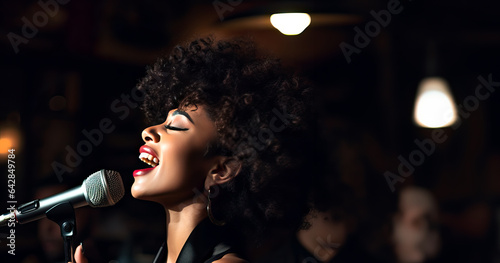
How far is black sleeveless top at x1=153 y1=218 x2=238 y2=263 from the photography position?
5.56 feet

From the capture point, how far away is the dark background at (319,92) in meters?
3.67

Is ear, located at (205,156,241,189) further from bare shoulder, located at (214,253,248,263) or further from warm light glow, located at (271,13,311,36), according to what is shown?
warm light glow, located at (271,13,311,36)

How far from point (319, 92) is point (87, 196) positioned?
3146 mm

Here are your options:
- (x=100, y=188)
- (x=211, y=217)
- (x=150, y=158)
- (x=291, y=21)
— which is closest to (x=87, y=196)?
(x=100, y=188)

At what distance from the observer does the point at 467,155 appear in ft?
15.9

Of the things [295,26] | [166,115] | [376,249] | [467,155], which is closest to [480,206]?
[467,155]

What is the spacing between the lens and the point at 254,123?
69.6 inches

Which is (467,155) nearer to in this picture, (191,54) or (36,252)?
(36,252)

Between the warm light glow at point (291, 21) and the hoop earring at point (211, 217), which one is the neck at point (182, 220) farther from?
the warm light glow at point (291, 21)

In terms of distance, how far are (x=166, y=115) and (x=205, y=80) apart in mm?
204

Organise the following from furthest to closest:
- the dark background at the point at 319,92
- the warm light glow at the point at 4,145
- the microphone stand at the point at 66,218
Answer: the dark background at the point at 319,92, the warm light glow at the point at 4,145, the microphone stand at the point at 66,218

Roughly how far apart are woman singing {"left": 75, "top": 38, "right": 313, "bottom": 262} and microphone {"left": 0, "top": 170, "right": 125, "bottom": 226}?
0.23 ft

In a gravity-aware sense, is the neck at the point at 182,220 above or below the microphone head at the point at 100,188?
below

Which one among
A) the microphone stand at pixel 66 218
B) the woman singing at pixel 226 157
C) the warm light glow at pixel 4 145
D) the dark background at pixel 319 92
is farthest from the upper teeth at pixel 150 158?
the warm light glow at pixel 4 145
